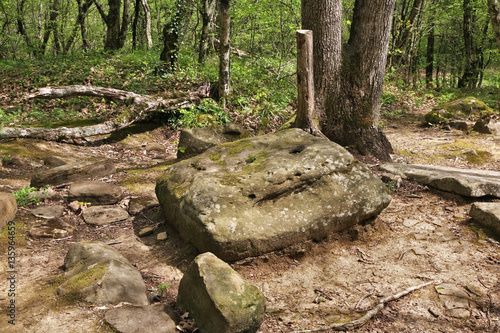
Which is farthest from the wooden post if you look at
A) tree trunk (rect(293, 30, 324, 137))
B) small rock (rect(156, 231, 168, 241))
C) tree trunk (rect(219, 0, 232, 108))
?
tree trunk (rect(219, 0, 232, 108))

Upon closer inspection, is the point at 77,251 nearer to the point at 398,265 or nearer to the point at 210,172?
the point at 210,172

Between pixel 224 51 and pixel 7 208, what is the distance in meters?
6.09

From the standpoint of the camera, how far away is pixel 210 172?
4012 mm

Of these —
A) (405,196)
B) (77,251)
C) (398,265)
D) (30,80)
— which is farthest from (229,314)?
(30,80)

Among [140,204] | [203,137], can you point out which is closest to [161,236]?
[140,204]

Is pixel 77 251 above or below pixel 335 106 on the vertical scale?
Result: below

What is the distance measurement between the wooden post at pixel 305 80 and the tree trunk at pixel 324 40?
45 centimetres

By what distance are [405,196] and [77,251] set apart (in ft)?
13.8

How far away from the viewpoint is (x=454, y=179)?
14.8 feet

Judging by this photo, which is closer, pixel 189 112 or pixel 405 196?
pixel 405 196

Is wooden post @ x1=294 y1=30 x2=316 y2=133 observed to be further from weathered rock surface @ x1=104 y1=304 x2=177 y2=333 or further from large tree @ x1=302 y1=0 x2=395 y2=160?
weathered rock surface @ x1=104 y1=304 x2=177 y2=333

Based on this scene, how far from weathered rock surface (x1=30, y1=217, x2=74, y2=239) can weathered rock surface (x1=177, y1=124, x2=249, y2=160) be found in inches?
112

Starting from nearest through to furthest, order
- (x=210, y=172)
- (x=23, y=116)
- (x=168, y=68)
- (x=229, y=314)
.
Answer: (x=229, y=314)
(x=210, y=172)
(x=23, y=116)
(x=168, y=68)

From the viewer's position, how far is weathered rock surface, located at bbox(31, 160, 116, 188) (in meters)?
4.98
